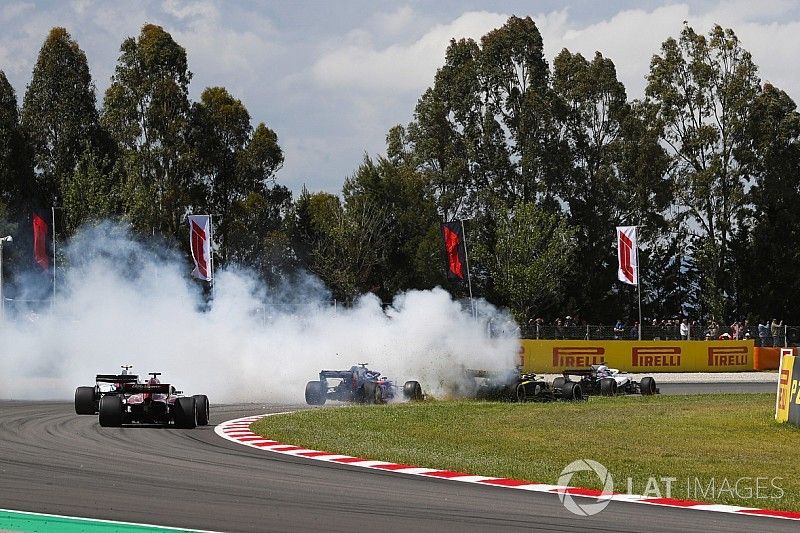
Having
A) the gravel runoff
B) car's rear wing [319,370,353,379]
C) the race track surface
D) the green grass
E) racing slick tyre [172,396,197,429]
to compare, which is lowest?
the gravel runoff

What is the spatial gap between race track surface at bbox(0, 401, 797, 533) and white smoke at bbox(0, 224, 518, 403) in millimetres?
15283

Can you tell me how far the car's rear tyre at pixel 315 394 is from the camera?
103ft

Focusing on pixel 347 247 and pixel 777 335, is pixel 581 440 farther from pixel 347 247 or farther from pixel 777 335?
pixel 347 247

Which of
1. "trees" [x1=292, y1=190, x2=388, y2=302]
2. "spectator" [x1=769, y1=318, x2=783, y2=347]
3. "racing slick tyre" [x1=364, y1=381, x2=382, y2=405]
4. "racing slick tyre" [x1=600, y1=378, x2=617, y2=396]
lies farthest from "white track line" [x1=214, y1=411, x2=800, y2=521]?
"trees" [x1=292, y1=190, x2=388, y2=302]

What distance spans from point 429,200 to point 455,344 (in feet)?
129

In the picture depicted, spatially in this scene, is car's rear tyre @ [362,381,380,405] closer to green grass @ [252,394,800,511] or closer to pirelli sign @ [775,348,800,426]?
green grass @ [252,394,800,511]

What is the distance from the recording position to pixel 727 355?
5078 centimetres

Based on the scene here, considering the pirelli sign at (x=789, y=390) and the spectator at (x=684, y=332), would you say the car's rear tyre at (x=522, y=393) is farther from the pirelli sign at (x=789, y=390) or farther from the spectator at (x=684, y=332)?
the spectator at (x=684, y=332)

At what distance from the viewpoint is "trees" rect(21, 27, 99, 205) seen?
63094 mm

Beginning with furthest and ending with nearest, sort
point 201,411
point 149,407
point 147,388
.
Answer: point 201,411 < point 147,388 < point 149,407

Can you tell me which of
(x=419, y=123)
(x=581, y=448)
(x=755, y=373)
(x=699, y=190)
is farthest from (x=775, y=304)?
(x=581, y=448)

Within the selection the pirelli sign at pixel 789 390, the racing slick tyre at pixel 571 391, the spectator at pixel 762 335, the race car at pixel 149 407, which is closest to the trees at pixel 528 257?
the spectator at pixel 762 335

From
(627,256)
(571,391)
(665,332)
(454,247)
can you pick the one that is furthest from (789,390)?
(627,256)

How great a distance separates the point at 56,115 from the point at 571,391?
132 ft
